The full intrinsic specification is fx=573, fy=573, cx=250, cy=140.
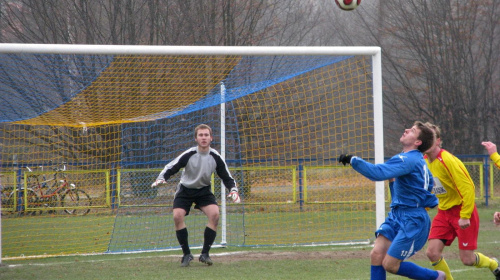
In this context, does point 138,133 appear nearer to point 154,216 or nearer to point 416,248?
point 154,216

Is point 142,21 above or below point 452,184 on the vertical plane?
above

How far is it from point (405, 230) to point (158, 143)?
884 centimetres

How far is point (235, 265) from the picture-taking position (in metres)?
7.70

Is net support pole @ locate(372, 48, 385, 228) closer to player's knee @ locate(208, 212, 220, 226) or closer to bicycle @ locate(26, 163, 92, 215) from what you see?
player's knee @ locate(208, 212, 220, 226)

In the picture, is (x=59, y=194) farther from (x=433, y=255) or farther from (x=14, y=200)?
(x=433, y=255)

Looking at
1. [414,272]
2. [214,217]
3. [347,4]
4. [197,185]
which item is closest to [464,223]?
[414,272]

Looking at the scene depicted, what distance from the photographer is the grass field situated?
7.04 meters

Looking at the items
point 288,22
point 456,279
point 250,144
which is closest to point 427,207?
point 456,279

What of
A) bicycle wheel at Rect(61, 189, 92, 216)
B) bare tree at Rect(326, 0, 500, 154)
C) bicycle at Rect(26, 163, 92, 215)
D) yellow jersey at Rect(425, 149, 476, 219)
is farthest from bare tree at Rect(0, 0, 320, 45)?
yellow jersey at Rect(425, 149, 476, 219)

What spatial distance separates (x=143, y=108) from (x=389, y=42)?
13.6 m

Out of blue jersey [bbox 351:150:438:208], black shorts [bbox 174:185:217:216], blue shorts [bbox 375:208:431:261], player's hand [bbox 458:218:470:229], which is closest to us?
blue jersey [bbox 351:150:438:208]

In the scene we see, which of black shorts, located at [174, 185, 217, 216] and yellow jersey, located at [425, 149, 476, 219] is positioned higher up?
yellow jersey, located at [425, 149, 476, 219]

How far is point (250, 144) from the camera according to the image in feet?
47.5

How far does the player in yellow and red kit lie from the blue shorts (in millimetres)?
766
